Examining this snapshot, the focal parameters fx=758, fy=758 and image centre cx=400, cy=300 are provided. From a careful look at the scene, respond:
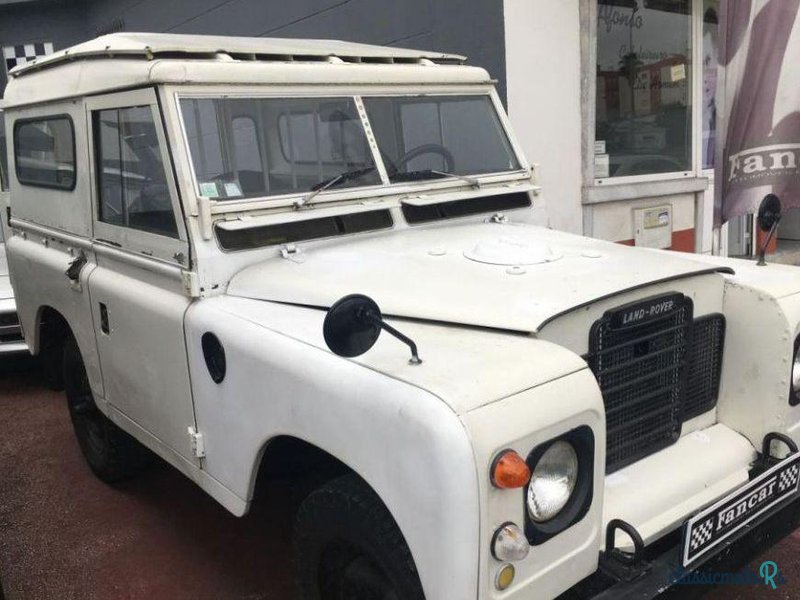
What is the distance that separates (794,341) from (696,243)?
4.36m

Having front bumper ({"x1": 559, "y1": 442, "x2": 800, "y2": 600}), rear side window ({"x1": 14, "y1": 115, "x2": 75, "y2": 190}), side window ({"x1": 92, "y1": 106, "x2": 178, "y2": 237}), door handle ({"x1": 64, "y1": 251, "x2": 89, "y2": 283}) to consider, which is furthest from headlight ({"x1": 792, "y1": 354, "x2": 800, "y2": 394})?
rear side window ({"x1": 14, "y1": 115, "x2": 75, "y2": 190})

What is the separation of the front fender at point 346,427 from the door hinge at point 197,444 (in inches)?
1.3

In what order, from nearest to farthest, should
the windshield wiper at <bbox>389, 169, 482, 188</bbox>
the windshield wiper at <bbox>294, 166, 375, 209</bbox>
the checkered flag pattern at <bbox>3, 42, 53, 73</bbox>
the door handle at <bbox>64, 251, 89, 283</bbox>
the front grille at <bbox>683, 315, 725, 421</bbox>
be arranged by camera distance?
1. the front grille at <bbox>683, 315, 725, 421</bbox>
2. the windshield wiper at <bbox>294, 166, 375, 209</bbox>
3. the windshield wiper at <bbox>389, 169, 482, 188</bbox>
4. the door handle at <bbox>64, 251, 89, 283</bbox>
5. the checkered flag pattern at <bbox>3, 42, 53, 73</bbox>

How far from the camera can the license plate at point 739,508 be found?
6.78ft

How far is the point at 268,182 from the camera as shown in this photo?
9.84 ft

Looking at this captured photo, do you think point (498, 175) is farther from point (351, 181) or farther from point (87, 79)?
point (87, 79)

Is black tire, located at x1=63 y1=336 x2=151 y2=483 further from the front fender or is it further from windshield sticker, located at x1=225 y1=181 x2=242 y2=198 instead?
windshield sticker, located at x1=225 y1=181 x2=242 y2=198

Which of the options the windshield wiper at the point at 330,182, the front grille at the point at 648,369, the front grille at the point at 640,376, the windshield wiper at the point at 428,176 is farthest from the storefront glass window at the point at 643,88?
the front grille at the point at 640,376

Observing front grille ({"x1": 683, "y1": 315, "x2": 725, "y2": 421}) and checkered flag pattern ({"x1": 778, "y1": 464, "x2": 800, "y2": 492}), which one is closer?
checkered flag pattern ({"x1": 778, "y1": 464, "x2": 800, "y2": 492})

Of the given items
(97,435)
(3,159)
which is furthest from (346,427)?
(3,159)

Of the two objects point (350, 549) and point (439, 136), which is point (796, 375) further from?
point (439, 136)

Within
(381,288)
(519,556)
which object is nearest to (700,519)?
(519,556)

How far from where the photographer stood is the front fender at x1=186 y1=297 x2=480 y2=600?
171 centimetres

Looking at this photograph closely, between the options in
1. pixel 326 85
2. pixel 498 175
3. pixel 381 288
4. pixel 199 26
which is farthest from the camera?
pixel 199 26
